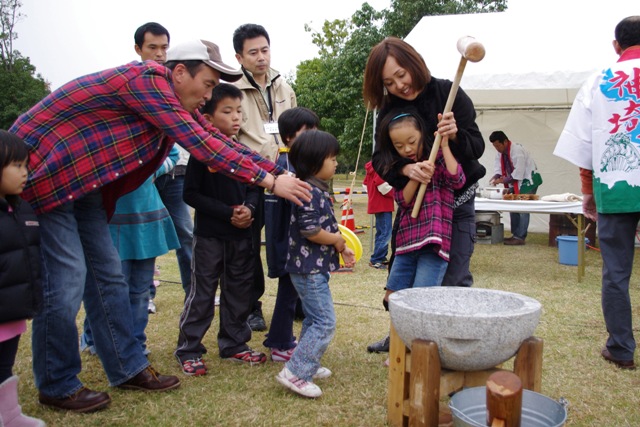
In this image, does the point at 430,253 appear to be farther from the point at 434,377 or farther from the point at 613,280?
the point at 613,280

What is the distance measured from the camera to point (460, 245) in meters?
2.85

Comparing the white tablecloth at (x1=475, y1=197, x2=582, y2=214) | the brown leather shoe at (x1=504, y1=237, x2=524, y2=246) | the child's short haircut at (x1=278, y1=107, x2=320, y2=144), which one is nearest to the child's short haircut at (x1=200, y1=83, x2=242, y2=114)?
the child's short haircut at (x1=278, y1=107, x2=320, y2=144)

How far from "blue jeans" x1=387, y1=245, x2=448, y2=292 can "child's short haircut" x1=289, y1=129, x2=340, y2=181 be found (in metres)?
0.65

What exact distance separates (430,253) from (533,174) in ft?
22.6

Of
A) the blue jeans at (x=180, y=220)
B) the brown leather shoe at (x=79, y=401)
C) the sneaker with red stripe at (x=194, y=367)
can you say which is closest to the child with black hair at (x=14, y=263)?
the brown leather shoe at (x=79, y=401)

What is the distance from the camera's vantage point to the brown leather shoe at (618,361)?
3.02 metres

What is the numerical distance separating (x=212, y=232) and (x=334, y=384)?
961 mm

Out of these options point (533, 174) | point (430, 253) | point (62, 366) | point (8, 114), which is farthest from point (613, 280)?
point (8, 114)

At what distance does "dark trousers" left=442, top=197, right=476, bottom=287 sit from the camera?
2.85 m

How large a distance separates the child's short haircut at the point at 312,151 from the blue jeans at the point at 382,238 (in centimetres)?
367

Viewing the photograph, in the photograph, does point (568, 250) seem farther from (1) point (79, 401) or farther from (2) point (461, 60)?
(1) point (79, 401)

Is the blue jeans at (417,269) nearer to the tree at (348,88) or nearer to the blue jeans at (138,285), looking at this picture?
the blue jeans at (138,285)

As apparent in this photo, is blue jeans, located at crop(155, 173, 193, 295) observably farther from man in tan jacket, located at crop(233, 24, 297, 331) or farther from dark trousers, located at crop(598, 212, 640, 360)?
dark trousers, located at crop(598, 212, 640, 360)

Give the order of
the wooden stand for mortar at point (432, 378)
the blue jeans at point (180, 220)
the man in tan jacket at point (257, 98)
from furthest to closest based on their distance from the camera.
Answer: the blue jeans at point (180, 220) < the man in tan jacket at point (257, 98) < the wooden stand for mortar at point (432, 378)
